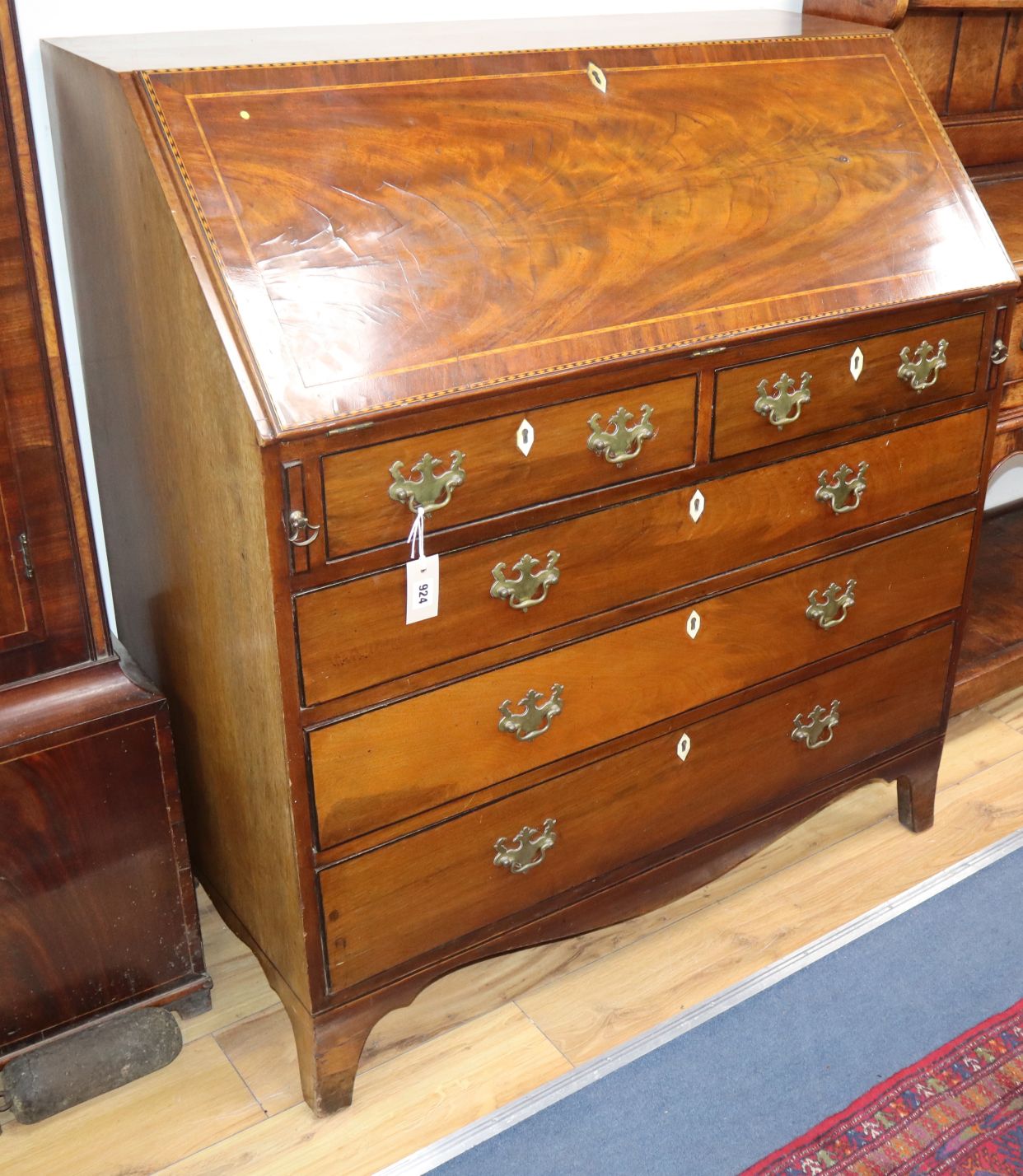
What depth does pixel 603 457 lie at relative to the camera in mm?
1585

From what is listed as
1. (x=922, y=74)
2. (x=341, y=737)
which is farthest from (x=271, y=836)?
(x=922, y=74)

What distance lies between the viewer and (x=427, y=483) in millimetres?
1447

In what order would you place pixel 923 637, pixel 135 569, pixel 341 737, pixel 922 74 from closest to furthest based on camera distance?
pixel 341 737 → pixel 135 569 → pixel 923 637 → pixel 922 74

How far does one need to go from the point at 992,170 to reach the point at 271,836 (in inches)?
73.7

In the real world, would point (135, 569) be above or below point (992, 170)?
below

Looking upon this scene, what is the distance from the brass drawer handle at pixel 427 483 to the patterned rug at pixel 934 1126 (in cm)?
103

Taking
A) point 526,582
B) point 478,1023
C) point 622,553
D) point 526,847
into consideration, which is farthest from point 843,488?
point 478,1023

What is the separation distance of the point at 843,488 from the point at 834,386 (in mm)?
169

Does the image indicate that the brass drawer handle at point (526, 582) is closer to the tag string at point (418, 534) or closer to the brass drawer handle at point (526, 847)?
the tag string at point (418, 534)

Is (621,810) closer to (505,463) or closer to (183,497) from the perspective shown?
(505,463)

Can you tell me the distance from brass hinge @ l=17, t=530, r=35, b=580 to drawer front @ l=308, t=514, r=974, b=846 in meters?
0.43

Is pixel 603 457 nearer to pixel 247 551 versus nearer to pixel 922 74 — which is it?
pixel 247 551

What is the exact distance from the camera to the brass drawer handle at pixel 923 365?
1.83 metres

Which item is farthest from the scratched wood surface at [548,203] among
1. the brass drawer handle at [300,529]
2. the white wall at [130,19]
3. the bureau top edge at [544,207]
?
the white wall at [130,19]
